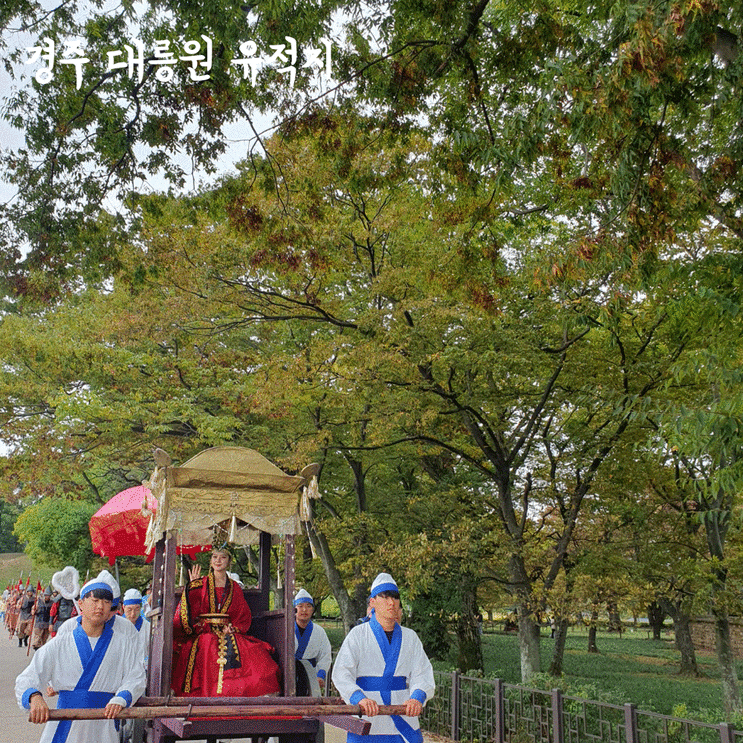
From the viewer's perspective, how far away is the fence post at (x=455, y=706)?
10.8m

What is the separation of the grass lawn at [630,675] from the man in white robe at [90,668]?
6.04 m

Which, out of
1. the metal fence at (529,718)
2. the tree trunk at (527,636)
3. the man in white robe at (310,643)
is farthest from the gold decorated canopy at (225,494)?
the tree trunk at (527,636)

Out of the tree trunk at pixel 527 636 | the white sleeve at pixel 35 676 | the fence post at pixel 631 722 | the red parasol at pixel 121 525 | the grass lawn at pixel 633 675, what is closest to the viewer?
the white sleeve at pixel 35 676

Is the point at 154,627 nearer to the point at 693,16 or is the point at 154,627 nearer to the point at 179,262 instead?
the point at 693,16

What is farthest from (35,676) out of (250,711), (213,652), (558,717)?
(558,717)

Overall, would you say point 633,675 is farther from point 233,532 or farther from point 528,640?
point 233,532

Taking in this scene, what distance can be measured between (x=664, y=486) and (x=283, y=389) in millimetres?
9939

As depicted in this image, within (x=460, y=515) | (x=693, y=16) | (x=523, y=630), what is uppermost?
(x=693, y=16)

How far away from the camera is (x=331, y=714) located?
18.9ft

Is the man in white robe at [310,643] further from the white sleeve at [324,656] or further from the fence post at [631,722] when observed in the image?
the fence post at [631,722]

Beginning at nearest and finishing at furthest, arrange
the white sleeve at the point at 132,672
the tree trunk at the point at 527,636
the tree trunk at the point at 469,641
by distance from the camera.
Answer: the white sleeve at the point at 132,672
the tree trunk at the point at 527,636
the tree trunk at the point at 469,641

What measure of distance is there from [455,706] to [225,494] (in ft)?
19.1

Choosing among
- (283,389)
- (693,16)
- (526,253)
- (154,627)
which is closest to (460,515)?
(283,389)

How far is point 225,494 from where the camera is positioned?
7.39 meters
